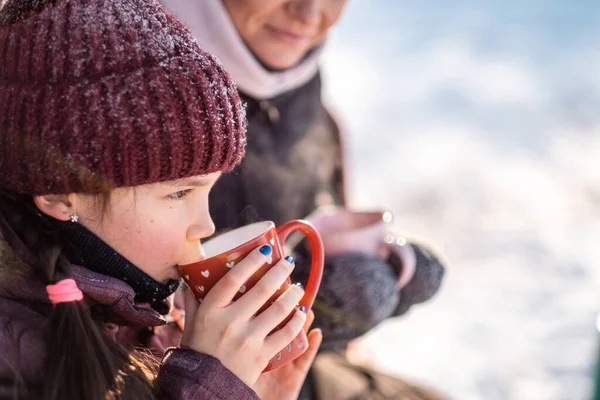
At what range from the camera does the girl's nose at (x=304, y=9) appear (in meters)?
1.73

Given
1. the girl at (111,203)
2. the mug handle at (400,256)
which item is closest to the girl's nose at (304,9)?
the mug handle at (400,256)

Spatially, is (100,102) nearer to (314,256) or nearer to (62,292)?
(62,292)

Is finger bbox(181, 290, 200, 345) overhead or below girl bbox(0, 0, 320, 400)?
below

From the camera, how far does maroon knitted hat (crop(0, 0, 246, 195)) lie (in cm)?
103

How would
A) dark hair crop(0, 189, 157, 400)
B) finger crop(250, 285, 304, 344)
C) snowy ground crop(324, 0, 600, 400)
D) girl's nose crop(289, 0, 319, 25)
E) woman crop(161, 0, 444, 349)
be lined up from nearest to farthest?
dark hair crop(0, 189, 157, 400)
finger crop(250, 285, 304, 344)
woman crop(161, 0, 444, 349)
girl's nose crop(289, 0, 319, 25)
snowy ground crop(324, 0, 600, 400)

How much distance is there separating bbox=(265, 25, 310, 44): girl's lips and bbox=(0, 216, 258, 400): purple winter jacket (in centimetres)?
85

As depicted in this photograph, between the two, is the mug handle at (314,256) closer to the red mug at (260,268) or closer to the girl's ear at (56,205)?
the red mug at (260,268)

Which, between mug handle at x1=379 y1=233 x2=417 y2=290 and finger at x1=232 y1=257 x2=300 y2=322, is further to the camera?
mug handle at x1=379 y1=233 x2=417 y2=290

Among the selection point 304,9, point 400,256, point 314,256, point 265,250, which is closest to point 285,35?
point 304,9

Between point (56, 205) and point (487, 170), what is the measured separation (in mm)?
2757

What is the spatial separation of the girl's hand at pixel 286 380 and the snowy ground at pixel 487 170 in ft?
3.16

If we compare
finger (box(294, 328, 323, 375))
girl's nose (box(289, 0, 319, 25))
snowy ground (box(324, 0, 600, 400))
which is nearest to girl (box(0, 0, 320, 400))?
finger (box(294, 328, 323, 375))

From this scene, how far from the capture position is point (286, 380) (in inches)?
50.8

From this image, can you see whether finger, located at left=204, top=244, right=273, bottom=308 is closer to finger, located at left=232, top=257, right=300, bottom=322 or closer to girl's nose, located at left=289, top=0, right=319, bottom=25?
finger, located at left=232, top=257, right=300, bottom=322
